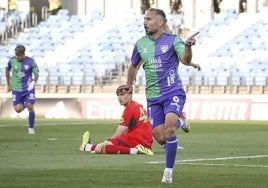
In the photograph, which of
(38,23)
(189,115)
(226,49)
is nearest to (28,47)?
(38,23)

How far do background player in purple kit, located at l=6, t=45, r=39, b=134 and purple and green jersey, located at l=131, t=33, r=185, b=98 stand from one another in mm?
12943

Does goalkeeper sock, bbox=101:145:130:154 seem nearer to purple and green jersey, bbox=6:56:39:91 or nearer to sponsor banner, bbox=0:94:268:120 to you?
purple and green jersey, bbox=6:56:39:91

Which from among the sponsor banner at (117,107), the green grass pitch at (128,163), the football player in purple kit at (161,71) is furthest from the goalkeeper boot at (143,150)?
the sponsor banner at (117,107)

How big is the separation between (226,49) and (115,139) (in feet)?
85.4

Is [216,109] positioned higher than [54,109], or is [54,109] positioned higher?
[216,109]

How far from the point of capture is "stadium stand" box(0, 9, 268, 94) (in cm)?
4009

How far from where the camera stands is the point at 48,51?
48.5 m

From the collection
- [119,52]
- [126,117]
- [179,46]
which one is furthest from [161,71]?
[119,52]

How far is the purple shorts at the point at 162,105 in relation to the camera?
1380cm

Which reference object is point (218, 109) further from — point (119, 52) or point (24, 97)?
point (24, 97)

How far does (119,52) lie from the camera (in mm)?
45344

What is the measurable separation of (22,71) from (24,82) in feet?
1.29

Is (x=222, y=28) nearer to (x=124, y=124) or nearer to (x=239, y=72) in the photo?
(x=239, y=72)

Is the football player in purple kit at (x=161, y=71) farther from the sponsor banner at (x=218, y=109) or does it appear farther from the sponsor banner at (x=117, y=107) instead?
the sponsor banner at (x=218, y=109)
